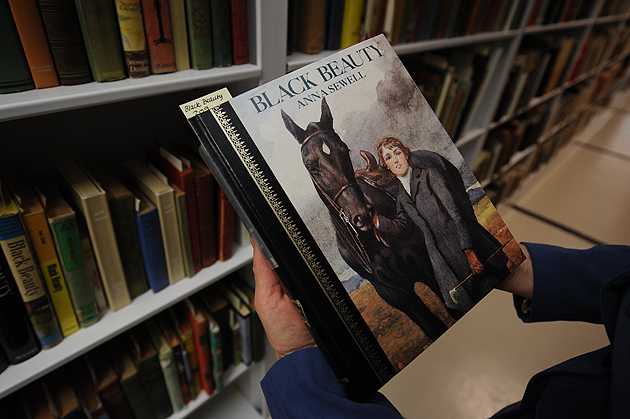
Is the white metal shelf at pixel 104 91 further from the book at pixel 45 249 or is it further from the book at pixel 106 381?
the book at pixel 106 381

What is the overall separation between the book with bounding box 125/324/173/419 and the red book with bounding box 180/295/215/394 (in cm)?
10

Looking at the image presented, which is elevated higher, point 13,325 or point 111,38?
point 111,38

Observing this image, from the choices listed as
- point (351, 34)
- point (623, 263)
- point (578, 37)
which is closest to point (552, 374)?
point (623, 263)

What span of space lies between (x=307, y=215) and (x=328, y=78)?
19cm

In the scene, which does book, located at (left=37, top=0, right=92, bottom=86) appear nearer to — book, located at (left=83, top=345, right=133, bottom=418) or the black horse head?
the black horse head

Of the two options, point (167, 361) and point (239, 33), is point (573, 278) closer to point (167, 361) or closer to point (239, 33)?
point (239, 33)

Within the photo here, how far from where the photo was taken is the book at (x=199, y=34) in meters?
0.58

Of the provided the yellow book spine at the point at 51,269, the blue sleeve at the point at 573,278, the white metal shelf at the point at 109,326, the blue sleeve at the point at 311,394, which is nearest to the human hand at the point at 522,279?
the blue sleeve at the point at 573,278

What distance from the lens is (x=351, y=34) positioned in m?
0.82

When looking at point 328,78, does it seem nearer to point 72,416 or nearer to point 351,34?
point 351,34

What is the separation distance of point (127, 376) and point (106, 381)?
0.04m

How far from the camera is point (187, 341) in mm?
857

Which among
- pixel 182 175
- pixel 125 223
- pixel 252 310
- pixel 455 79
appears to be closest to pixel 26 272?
pixel 125 223

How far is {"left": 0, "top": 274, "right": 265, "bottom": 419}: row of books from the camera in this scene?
0.72 m
